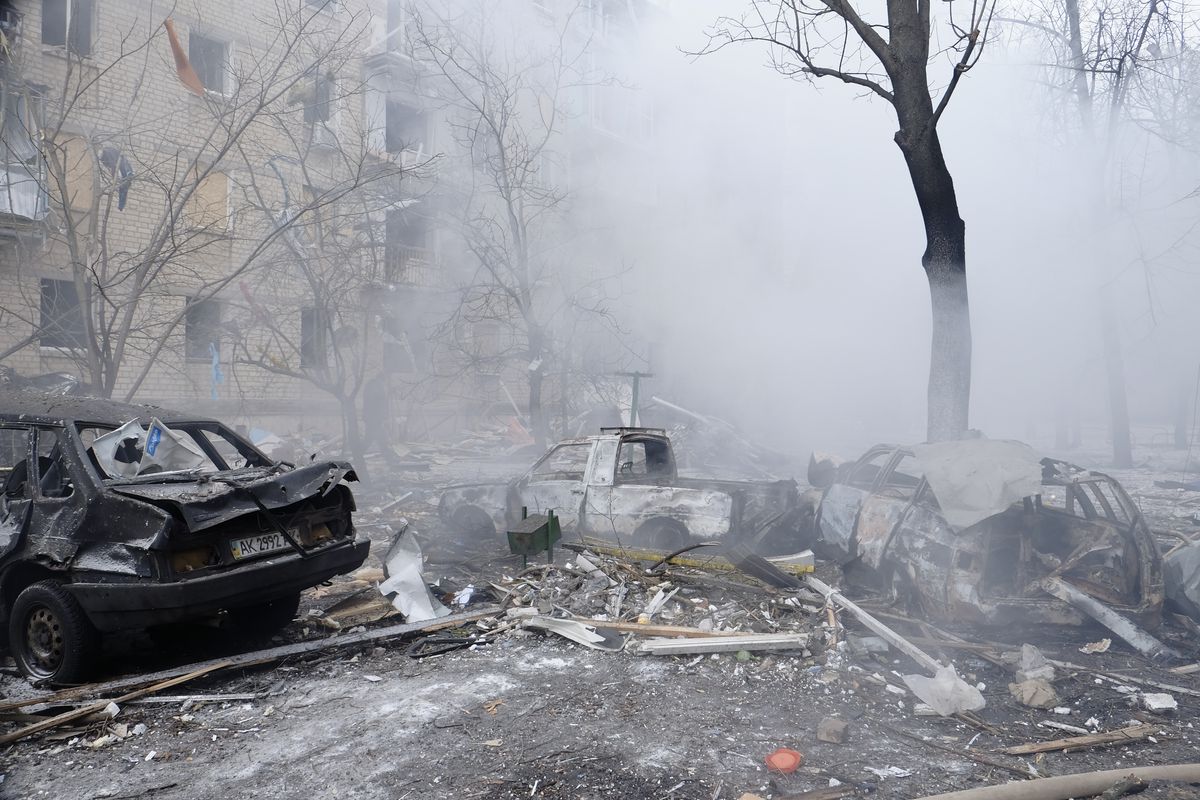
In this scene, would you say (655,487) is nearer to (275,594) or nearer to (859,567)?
(859,567)

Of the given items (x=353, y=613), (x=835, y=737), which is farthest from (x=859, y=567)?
(x=353, y=613)

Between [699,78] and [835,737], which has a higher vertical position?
[699,78]

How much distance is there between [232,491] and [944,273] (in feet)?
21.5

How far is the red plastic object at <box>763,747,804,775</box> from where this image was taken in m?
3.28

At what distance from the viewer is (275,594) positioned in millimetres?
4328

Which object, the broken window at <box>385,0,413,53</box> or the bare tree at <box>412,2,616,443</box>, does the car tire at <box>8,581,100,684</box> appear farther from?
the broken window at <box>385,0,413,53</box>

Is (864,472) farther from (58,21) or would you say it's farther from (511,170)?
(58,21)

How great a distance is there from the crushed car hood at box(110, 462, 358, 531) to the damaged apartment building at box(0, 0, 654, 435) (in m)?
4.54

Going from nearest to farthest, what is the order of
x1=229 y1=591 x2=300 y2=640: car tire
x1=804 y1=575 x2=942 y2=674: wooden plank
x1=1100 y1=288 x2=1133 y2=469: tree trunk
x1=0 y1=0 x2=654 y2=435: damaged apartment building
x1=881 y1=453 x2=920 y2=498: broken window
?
x1=804 y1=575 x2=942 y2=674: wooden plank
x1=229 y1=591 x2=300 y2=640: car tire
x1=881 y1=453 x2=920 y2=498: broken window
x1=0 y1=0 x2=654 y2=435: damaged apartment building
x1=1100 y1=288 x2=1133 y2=469: tree trunk

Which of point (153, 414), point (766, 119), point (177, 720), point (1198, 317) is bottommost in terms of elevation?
point (177, 720)

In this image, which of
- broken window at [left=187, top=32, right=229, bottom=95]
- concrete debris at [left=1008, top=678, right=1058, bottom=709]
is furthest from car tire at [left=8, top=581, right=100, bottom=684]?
broken window at [left=187, top=32, right=229, bottom=95]

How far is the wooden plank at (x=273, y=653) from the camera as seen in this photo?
387cm

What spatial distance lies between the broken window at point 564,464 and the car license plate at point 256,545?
3.56 meters

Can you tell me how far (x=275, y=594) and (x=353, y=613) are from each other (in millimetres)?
1148
